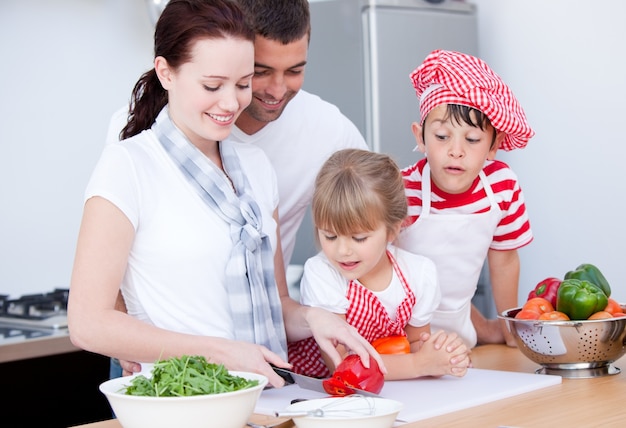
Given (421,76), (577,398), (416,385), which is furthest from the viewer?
(421,76)

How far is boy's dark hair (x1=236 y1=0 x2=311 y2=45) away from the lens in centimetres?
166

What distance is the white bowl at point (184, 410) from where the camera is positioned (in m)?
1.06

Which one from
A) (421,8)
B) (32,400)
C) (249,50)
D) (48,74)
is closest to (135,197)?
(249,50)

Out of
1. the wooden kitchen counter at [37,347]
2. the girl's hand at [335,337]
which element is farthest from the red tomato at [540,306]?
the wooden kitchen counter at [37,347]

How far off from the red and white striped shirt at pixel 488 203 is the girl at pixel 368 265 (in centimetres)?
13

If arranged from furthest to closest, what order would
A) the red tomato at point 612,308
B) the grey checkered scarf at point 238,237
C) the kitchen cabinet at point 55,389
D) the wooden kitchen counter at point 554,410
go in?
1. the kitchen cabinet at point 55,389
2. the red tomato at point 612,308
3. the grey checkered scarf at point 238,237
4. the wooden kitchen counter at point 554,410

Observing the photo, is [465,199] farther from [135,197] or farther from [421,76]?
[135,197]

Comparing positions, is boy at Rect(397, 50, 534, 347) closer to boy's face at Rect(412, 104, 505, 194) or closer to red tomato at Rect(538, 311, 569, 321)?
boy's face at Rect(412, 104, 505, 194)

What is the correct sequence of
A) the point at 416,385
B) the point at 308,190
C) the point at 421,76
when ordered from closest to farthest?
1. the point at 416,385
2. the point at 421,76
3. the point at 308,190

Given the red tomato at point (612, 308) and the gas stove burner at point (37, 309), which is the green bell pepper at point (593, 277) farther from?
the gas stove burner at point (37, 309)

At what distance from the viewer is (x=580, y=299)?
1.57m

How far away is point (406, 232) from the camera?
184 cm

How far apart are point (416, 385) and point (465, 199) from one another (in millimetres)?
477

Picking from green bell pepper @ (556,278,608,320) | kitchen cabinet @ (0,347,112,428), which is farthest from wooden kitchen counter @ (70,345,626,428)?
kitchen cabinet @ (0,347,112,428)
